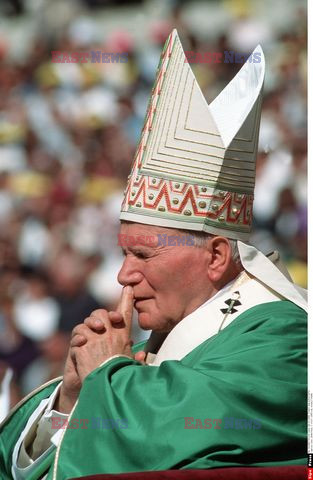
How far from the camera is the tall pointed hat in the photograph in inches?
143

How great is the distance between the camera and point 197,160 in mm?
3676

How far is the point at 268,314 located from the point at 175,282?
373 millimetres

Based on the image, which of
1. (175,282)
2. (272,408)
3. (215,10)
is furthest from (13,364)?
(215,10)

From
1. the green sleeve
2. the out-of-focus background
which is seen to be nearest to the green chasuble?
the green sleeve

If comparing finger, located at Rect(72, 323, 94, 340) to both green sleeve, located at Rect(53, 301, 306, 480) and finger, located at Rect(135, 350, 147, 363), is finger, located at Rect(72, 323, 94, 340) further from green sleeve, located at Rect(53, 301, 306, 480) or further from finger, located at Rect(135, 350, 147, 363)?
finger, located at Rect(135, 350, 147, 363)

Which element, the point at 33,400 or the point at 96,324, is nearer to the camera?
the point at 96,324

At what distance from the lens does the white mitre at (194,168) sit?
11.9 feet

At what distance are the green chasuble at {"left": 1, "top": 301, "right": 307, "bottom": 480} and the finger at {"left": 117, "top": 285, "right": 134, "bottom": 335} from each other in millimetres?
233

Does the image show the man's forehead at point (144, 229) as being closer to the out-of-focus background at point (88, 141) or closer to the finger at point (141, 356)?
the finger at point (141, 356)

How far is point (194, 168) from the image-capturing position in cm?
367

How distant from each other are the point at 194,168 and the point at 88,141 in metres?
5.33

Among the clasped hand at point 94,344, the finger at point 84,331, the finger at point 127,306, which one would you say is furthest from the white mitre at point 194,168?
the finger at point 84,331

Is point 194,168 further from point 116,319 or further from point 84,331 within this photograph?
point 84,331

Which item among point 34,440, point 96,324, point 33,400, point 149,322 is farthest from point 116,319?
point 33,400
